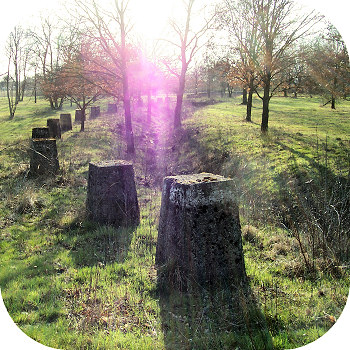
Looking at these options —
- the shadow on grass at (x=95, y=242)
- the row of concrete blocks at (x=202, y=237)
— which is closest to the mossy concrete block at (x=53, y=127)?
the shadow on grass at (x=95, y=242)

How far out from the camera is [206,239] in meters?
3.75

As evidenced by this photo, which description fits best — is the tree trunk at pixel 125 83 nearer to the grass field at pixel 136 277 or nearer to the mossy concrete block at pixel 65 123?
the grass field at pixel 136 277

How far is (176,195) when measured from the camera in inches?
156

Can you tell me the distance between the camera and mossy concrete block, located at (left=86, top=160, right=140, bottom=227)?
6.03m

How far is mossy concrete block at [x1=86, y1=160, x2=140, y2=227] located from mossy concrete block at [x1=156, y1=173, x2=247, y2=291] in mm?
2349

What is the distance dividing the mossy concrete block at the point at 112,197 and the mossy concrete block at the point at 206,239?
2349 mm

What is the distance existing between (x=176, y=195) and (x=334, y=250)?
2341 mm

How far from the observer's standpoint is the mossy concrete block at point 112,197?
237 inches

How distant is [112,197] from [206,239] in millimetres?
2854

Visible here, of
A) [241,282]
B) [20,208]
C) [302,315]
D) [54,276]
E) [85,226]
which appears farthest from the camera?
[20,208]

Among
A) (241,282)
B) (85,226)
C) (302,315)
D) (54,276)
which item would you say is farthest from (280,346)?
(85,226)

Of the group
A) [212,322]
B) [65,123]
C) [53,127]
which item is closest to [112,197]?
[212,322]

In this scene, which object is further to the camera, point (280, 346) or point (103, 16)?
point (103, 16)

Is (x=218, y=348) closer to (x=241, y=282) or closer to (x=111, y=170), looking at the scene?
(x=241, y=282)
